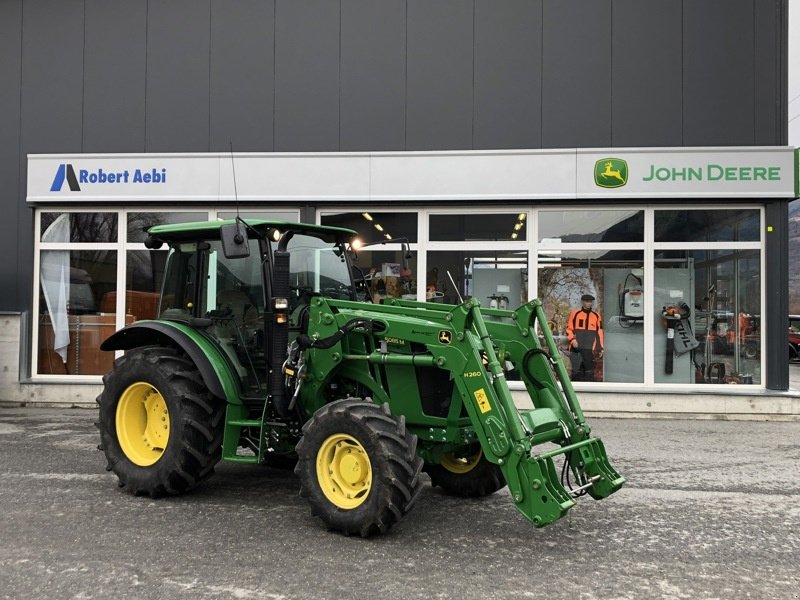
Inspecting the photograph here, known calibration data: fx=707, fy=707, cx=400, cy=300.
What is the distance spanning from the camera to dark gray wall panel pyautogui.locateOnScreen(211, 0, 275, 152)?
11273 mm

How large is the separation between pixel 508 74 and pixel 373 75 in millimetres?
2107

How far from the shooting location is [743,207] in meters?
10.8

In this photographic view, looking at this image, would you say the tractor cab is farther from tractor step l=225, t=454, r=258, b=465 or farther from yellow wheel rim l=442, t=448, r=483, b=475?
yellow wheel rim l=442, t=448, r=483, b=475

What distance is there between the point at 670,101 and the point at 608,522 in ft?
25.3

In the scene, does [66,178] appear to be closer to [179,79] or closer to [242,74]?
[179,79]

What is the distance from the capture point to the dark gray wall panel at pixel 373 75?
1109 centimetres

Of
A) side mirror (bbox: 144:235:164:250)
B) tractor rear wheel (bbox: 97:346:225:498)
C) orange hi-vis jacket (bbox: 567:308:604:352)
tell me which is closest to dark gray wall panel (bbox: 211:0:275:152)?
side mirror (bbox: 144:235:164:250)

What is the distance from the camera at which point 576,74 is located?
35.8 feet

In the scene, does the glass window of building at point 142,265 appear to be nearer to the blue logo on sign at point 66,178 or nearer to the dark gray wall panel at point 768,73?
the blue logo on sign at point 66,178

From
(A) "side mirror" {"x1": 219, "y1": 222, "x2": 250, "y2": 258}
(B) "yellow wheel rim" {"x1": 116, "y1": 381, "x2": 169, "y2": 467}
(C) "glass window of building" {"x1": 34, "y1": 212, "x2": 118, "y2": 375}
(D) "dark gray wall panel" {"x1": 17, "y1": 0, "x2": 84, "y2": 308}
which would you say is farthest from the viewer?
(C) "glass window of building" {"x1": 34, "y1": 212, "x2": 118, "y2": 375}

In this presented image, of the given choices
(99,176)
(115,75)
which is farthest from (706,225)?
(115,75)

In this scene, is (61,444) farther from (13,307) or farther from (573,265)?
(573,265)

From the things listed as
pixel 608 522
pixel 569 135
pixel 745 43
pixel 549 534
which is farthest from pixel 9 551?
pixel 745 43

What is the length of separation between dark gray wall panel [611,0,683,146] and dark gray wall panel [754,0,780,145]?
3.70 ft
